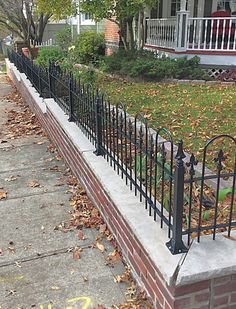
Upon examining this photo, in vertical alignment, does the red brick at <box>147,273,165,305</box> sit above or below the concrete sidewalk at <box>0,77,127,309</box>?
above

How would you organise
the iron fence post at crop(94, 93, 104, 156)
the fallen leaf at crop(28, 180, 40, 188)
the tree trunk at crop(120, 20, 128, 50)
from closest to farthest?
1. the iron fence post at crop(94, 93, 104, 156)
2. the fallen leaf at crop(28, 180, 40, 188)
3. the tree trunk at crop(120, 20, 128, 50)

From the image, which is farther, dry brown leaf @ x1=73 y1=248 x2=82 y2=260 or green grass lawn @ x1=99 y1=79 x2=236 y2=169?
green grass lawn @ x1=99 y1=79 x2=236 y2=169

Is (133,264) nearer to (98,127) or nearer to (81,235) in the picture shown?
(81,235)

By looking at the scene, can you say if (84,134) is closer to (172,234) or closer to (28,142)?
(28,142)

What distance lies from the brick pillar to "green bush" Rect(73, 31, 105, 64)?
30 cm

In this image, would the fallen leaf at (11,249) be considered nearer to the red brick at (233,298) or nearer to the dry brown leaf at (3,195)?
the dry brown leaf at (3,195)

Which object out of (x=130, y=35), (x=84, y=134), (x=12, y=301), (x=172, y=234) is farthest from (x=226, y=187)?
(x=130, y=35)

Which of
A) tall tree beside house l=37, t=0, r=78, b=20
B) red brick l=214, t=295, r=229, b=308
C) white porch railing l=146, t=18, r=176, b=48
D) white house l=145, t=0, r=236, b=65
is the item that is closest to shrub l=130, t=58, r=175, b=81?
white house l=145, t=0, r=236, b=65

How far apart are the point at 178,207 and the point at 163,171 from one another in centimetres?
37

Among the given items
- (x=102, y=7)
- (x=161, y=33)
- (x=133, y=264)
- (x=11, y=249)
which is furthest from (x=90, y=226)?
(x=161, y=33)

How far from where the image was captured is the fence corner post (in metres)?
2.29

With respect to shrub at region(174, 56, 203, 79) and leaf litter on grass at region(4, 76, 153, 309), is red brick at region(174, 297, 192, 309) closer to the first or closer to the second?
leaf litter on grass at region(4, 76, 153, 309)

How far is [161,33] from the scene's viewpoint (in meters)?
13.6

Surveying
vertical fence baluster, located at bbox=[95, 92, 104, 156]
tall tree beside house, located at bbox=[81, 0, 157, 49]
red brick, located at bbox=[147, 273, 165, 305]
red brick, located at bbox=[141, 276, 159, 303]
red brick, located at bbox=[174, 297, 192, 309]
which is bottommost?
red brick, located at bbox=[141, 276, 159, 303]
